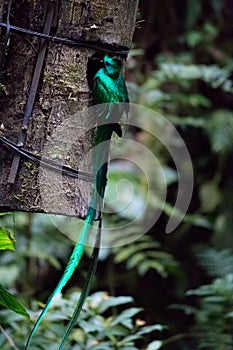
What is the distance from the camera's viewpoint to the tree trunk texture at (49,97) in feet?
3.57

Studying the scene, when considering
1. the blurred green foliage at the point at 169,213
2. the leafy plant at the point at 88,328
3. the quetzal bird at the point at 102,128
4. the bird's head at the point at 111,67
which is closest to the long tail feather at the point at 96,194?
the quetzal bird at the point at 102,128

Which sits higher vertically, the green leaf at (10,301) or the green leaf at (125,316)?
the green leaf at (10,301)

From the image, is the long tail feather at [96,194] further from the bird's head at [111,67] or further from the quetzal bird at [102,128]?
the bird's head at [111,67]

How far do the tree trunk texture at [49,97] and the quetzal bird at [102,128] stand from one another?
0.03 meters

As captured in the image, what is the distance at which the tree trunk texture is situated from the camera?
109 cm

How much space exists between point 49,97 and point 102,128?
113mm

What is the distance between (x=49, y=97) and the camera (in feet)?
3.61

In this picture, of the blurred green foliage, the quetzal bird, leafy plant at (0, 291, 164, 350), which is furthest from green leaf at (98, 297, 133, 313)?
the blurred green foliage

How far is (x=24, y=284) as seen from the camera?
95.9 inches

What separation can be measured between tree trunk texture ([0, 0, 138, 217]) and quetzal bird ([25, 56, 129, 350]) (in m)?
0.03

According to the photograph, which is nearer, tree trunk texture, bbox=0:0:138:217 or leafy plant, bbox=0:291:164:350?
tree trunk texture, bbox=0:0:138:217

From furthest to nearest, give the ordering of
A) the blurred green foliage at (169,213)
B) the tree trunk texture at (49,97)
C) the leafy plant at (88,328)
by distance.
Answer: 1. the blurred green foliage at (169,213)
2. the leafy plant at (88,328)
3. the tree trunk texture at (49,97)

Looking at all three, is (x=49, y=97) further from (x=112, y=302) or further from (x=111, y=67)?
(x=112, y=302)

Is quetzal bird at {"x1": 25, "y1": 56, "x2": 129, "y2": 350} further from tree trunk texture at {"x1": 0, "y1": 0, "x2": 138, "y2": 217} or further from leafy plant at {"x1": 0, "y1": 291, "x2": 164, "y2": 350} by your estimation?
leafy plant at {"x1": 0, "y1": 291, "x2": 164, "y2": 350}
